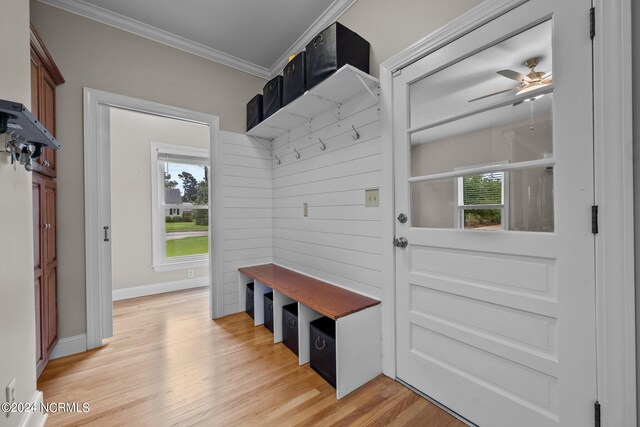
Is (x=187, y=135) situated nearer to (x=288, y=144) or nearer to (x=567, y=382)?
(x=288, y=144)

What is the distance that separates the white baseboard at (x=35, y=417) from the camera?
1.26 meters

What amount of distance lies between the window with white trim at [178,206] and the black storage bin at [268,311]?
2.07 m

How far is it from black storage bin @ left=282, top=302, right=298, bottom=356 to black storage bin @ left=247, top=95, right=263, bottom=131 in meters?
1.99

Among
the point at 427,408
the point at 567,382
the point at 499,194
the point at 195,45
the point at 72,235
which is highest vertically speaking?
the point at 195,45

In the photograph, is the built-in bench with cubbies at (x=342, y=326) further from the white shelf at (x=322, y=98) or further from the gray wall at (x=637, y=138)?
the white shelf at (x=322, y=98)

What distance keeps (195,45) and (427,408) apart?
3.71 metres

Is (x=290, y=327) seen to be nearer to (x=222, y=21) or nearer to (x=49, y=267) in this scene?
(x=49, y=267)

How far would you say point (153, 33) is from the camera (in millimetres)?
2482

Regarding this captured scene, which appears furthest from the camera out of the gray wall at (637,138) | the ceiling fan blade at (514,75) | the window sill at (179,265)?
the window sill at (179,265)

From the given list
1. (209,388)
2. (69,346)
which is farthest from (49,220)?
(209,388)

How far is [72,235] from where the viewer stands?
7.16 ft

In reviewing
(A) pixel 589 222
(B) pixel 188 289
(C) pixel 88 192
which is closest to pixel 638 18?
(A) pixel 589 222

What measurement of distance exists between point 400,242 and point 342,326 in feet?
2.20

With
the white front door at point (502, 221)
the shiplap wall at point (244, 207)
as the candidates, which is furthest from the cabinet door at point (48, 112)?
the white front door at point (502, 221)
